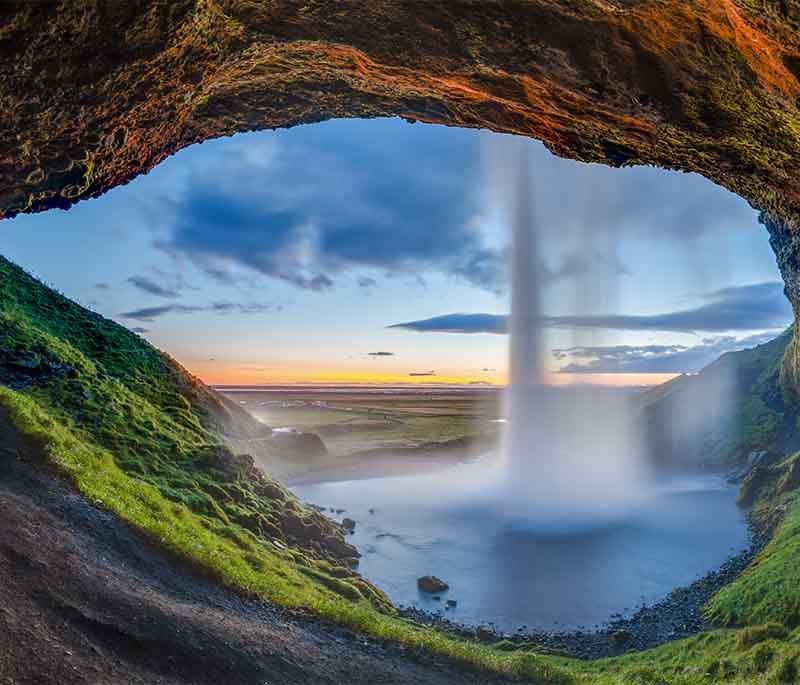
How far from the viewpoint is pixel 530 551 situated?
31922mm

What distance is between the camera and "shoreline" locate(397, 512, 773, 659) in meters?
20.4

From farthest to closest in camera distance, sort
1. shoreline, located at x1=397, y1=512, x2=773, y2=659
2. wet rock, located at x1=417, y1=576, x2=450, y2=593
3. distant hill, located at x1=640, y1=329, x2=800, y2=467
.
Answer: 1. distant hill, located at x1=640, y1=329, x2=800, y2=467
2. wet rock, located at x1=417, y1=576, x2=450, y2=593
3. shoreline, located at x1=397, y1=512, x2=773, y2=659

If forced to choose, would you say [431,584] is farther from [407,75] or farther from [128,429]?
[407,75]

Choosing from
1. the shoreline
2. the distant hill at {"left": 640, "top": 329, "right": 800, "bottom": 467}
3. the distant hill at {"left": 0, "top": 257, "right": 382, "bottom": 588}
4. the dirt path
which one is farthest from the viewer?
the distant hill at {"left": 640, "top": 329, "right": 800, "bottom": 467}

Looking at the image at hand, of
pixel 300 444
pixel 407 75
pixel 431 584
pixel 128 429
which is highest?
pixel 407 75

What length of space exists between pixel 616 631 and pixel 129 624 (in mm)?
19098

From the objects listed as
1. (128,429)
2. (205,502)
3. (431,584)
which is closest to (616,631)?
(431,584)

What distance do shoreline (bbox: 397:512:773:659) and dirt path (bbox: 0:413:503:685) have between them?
883 cm

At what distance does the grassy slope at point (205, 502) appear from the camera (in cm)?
1502

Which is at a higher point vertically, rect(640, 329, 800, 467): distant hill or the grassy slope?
rect(640, 329, 800, 467): distant hill

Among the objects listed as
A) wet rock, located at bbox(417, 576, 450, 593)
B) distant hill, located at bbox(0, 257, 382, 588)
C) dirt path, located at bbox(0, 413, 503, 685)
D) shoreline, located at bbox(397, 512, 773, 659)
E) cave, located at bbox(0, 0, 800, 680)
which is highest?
cave, located at bbox(0, 0, 800, 680)

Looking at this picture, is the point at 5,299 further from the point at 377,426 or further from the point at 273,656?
the point at 377,426

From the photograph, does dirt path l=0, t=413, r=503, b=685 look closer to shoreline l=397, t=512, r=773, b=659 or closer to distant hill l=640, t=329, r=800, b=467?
shoreline l=397, t=512, r=773, b=659

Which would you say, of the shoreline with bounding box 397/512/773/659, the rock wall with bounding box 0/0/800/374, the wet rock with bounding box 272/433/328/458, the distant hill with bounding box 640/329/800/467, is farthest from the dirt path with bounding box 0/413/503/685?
the distant hill with bounding box 640/329/800/467
